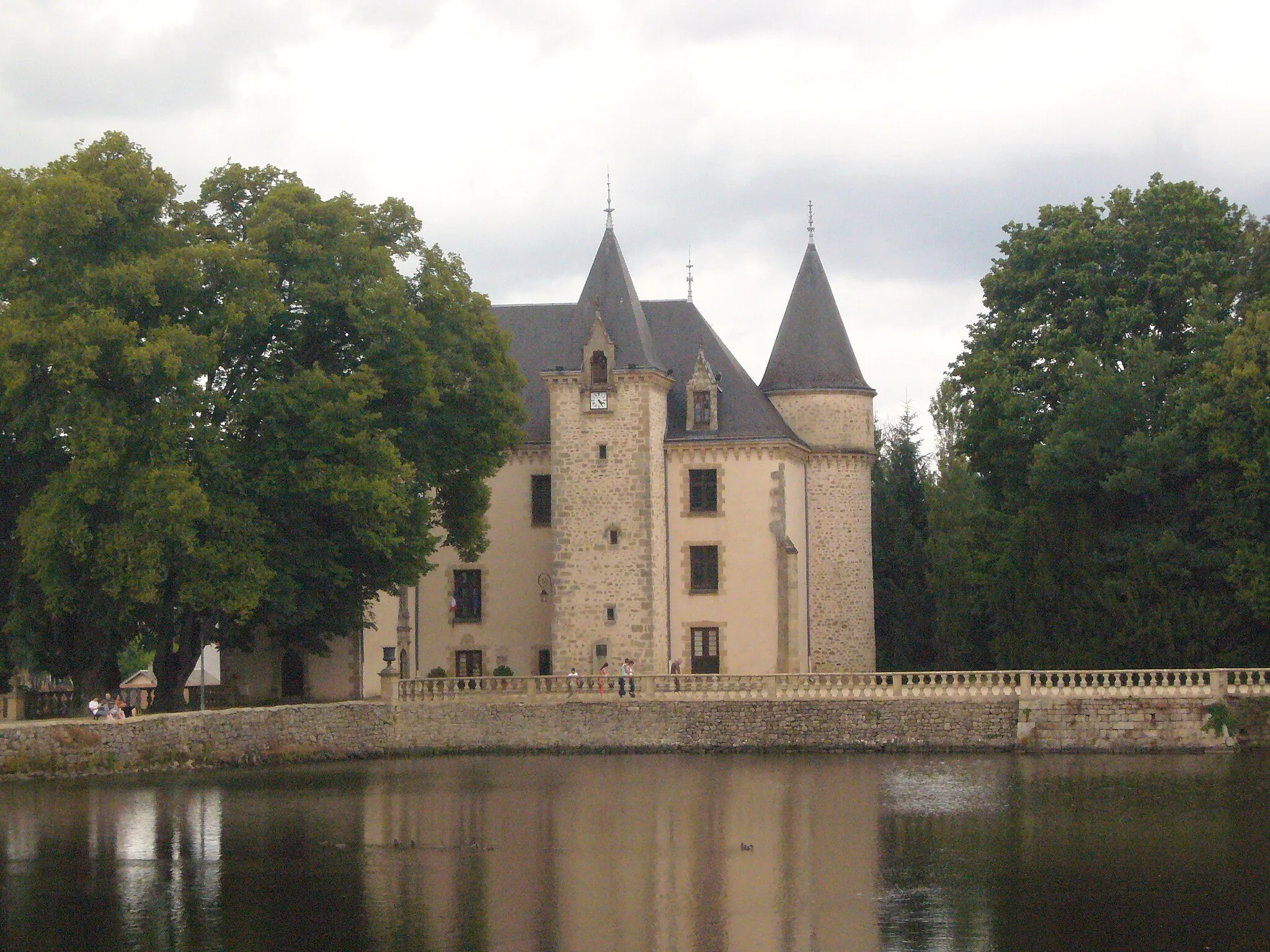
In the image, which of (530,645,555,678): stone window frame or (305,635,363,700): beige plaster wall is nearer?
(305,635,363,700): beige plaster wall

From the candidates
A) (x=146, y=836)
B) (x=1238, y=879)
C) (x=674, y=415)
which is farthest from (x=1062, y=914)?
(x=674, y=415)

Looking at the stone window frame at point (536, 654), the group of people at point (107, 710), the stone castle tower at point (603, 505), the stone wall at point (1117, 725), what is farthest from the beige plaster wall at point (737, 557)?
the group of people at point (107, 710)

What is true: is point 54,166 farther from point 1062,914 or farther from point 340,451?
point 1062,914

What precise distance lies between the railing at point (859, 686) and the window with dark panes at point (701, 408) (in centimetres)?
782

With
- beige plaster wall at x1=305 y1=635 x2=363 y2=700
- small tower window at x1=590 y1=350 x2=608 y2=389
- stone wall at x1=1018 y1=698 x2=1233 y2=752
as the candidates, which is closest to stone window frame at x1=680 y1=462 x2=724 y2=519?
small tower window at x1=590 y1=350 x2=608 y2=389

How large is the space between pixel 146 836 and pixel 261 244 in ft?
47.4

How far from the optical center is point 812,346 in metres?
45.9

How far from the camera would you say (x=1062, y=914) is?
1730 cm

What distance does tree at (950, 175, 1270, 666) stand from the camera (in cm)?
3681

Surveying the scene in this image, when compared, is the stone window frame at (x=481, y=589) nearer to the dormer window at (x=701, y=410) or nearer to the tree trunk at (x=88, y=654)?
the dormer window at (x=701, y=410)

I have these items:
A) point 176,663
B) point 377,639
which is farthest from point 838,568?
point 176,663

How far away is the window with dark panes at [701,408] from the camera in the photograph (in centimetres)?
4350

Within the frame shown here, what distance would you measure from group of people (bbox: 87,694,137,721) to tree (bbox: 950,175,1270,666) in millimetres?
19514

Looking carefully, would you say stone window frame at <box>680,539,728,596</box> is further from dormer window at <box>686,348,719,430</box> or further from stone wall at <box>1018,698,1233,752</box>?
stone wall at <box>1018,698,1233,752</box>
